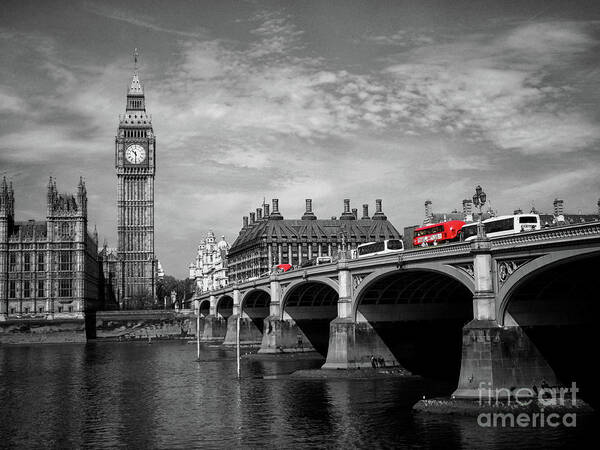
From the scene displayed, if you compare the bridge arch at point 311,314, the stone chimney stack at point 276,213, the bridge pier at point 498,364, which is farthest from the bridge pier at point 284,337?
the stone chimney stack at point 276,213

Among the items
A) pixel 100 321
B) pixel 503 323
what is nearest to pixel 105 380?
pixel 503 323

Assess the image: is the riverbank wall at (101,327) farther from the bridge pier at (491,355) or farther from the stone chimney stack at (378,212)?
the bridge pier at (491,355)

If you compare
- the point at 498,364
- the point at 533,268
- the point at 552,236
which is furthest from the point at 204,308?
the point at 552,236

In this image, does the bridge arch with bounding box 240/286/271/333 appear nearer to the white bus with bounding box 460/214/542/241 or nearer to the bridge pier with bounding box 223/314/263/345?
the bridge pier with bounding box 223/314/263/345

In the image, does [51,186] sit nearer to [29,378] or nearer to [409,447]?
[29,378]

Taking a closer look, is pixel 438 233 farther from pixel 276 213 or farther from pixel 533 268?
pixel 276 213

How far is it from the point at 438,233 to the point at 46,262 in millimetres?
110496

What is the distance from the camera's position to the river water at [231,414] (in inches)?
1527

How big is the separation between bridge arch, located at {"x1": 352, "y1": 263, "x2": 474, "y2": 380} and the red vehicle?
331cm

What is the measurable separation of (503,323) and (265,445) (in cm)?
1659

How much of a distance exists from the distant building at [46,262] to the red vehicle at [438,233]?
101585 millimetres

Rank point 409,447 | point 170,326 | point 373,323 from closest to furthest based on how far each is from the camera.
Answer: point 409,447 < point 373,323 < point 170,326

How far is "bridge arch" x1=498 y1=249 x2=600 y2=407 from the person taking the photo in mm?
44312

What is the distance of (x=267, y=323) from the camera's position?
9331cm
